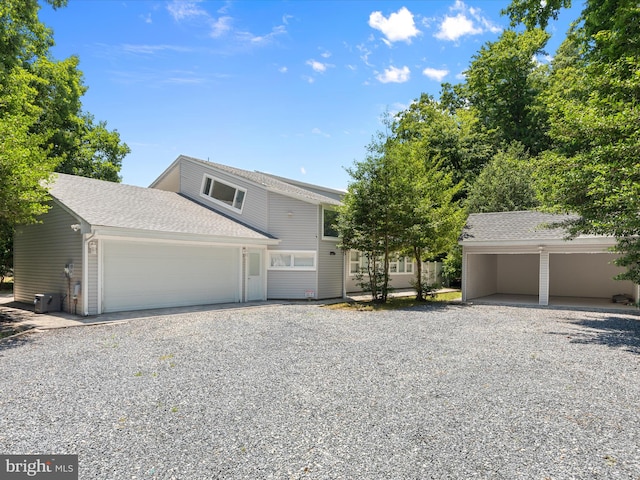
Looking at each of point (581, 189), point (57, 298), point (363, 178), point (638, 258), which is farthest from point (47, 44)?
point (638, 258)

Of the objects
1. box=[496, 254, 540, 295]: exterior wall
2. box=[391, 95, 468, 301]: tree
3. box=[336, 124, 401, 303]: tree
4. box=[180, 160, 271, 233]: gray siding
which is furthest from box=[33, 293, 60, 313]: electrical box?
box=[496, 254, 540, 295]: exterior wall

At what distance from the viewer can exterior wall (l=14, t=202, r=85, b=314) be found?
11.3m

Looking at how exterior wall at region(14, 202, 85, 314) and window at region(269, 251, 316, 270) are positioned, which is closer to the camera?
exterior wall at region(14, 202, 85, 314)

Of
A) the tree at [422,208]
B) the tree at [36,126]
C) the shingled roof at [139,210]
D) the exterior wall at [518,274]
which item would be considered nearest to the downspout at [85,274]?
the shingled roof at [139,210]

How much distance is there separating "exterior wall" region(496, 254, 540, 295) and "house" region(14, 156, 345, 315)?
381 inches

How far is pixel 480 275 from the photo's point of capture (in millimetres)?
18172

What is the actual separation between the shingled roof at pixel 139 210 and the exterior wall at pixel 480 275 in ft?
28.0

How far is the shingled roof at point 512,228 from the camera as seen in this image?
14.9 metres

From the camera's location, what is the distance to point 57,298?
1158 centimetres

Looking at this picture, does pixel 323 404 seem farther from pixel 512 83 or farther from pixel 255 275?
pixel 512 83

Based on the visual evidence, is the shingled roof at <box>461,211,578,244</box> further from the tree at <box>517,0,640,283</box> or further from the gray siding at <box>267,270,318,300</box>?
the gray siding at <box>267,270,318,300</box>

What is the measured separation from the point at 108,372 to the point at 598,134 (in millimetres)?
11515

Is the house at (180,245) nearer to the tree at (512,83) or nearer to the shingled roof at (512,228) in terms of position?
the shingled roof at (512,228)

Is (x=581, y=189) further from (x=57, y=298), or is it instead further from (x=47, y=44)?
(x=47, y=44)
